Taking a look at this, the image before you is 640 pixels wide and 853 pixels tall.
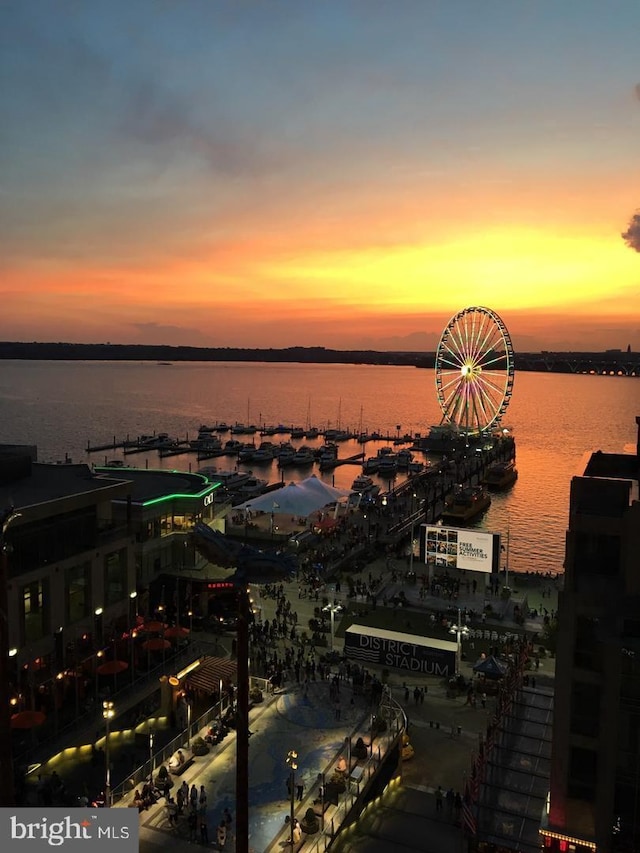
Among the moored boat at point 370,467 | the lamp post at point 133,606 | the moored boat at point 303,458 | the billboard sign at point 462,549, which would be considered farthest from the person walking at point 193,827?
the moored boat at point 303,458

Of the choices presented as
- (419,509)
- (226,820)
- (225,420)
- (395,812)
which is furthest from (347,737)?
(225,420)

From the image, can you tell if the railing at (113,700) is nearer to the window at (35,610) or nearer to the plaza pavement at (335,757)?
the window at (35,610)

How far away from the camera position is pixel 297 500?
2068 inches

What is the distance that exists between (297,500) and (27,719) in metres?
31.1

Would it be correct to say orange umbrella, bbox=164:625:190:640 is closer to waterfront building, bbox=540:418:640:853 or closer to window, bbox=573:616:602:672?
waterfront building, bbox=540:418:640:853

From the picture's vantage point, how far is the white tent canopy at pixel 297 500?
51.9 meters

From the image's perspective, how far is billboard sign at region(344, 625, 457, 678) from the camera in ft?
97.1

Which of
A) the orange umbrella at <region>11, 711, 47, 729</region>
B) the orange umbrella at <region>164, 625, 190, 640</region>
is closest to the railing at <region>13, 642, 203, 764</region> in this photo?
the orange umbrella at <region>164, 625, 190, 640</region>

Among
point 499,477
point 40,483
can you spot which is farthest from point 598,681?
point 499,477

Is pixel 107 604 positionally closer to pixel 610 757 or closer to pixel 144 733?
pixel 144 733

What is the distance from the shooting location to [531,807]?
1942cm

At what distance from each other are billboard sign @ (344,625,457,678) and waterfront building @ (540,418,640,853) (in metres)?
12.1

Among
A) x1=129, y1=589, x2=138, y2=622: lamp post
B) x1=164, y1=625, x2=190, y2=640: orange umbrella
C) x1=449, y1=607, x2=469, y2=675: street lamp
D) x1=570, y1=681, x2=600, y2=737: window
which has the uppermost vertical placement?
x1=570, y1=681, x2=600, y2=737: window

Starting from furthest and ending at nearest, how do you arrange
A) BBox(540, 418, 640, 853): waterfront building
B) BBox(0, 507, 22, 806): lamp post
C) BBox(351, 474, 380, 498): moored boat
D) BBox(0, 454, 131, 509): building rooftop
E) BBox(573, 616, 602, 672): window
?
BBox(351, 474, 380, 498): moored boat, BBox(0, 454, 131, 509): building rooftop, BBox(573, 616, 602, 672): window, BBox(540, 418, 640, 853): waterfront building, BBox(0, 507, 22, 806): lamp post
